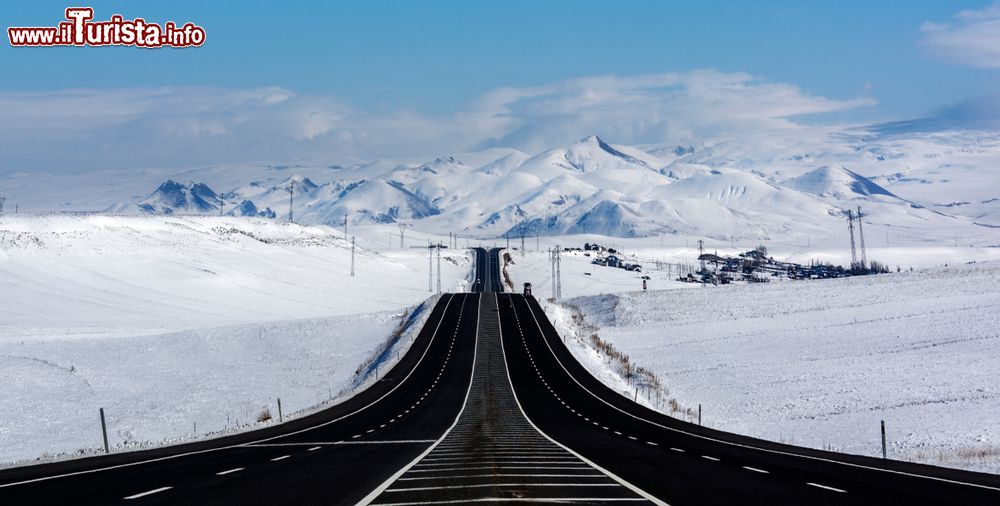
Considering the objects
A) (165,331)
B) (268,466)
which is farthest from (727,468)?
(165,331)

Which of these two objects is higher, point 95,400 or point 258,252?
point 258,252

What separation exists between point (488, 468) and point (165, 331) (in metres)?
79.8

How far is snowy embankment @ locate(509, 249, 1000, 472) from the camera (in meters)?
43.8

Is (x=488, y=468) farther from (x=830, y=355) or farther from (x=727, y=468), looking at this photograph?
(x=830, y=355)

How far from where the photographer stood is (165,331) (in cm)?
9262

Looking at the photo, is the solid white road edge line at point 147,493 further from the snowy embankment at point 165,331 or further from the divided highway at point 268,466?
the snowy embankment at point 165,331

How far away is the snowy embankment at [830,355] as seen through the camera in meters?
43.8

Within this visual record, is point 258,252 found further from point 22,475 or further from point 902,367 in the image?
point 22,475

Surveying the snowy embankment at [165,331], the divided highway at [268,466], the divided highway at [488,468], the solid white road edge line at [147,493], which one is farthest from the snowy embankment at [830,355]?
the snowy embankment at [165,331]

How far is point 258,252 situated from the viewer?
18275 centimetres

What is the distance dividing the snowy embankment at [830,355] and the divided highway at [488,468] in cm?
574

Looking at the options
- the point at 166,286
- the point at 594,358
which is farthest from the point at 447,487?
the point at 166,286

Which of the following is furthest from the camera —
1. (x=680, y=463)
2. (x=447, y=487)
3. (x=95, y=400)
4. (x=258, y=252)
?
(x=258, y=252)

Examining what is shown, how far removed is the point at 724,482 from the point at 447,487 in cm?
523
